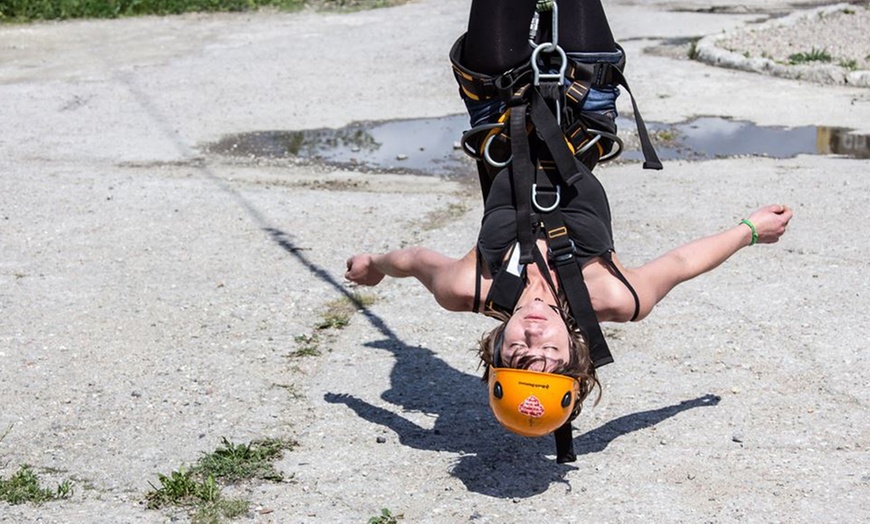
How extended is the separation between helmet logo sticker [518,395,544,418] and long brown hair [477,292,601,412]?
0.13 m

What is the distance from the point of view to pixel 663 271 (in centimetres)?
530

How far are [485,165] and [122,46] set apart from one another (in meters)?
11.7

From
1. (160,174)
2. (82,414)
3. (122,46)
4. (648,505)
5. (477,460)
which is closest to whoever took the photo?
(648,505)

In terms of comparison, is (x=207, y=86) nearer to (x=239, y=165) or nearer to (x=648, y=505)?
(x=239, y=165)

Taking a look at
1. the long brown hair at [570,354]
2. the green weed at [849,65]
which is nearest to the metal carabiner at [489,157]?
the long brown hair at [570,354]

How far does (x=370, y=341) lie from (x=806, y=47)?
9.90 m

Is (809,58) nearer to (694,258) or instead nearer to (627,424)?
(627,424)

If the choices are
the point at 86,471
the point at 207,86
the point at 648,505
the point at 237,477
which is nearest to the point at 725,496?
the point at 648,505

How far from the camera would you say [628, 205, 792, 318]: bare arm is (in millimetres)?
5227

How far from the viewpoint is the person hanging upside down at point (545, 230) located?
15.9 feet

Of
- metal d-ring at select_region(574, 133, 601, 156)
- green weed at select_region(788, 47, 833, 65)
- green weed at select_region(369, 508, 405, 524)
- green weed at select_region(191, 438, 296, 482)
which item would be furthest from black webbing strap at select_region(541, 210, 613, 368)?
green weed at select_region(788, 47, 833, 65)

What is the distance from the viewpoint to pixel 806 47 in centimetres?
1505

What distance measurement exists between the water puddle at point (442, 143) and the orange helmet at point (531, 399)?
5586 mm

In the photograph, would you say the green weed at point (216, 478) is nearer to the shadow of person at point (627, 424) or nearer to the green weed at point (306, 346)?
the green weed at point (306, 346)
